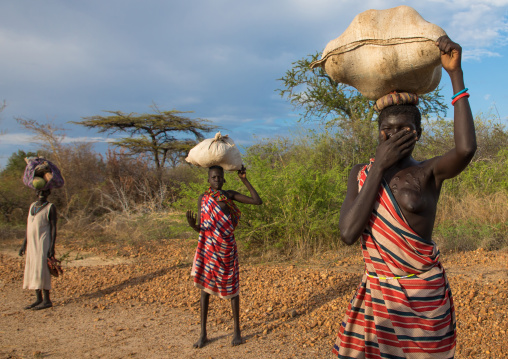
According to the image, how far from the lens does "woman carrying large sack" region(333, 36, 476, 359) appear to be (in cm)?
154

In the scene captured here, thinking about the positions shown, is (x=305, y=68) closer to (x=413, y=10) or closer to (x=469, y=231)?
(x=469, y=231)

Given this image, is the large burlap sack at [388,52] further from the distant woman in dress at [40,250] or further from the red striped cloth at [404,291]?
the distant woman in dress at [40,250]

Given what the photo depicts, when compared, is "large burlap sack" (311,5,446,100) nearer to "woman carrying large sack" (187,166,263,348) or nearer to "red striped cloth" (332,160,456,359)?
"red striped cloth" (332,160,456,359)

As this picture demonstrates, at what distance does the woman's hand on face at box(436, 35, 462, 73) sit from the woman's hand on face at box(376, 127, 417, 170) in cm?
28

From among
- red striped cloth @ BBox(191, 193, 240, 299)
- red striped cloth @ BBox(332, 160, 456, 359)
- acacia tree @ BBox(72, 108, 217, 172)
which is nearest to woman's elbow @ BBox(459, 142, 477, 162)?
red striped cloth @ BBox(332, 160, 456, 359)

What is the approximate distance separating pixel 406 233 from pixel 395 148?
334 millimetres

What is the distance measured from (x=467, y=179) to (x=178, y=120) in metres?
11.9

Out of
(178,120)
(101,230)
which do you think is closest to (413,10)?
(101,230)

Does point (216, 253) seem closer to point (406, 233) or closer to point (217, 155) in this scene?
point (217, 155)

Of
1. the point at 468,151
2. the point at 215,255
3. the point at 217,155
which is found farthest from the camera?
the point at 217,155

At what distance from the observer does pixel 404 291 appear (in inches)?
62.6

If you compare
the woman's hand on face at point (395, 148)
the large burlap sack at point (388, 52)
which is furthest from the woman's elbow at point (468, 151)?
the large burlap sack at point (388, 52)

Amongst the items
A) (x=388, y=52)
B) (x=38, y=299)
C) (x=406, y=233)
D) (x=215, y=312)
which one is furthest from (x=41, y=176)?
(x=406, y=233)

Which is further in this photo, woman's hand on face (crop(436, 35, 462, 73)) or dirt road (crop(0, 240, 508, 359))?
dirt road (crop(0, 240, 508, 359))
